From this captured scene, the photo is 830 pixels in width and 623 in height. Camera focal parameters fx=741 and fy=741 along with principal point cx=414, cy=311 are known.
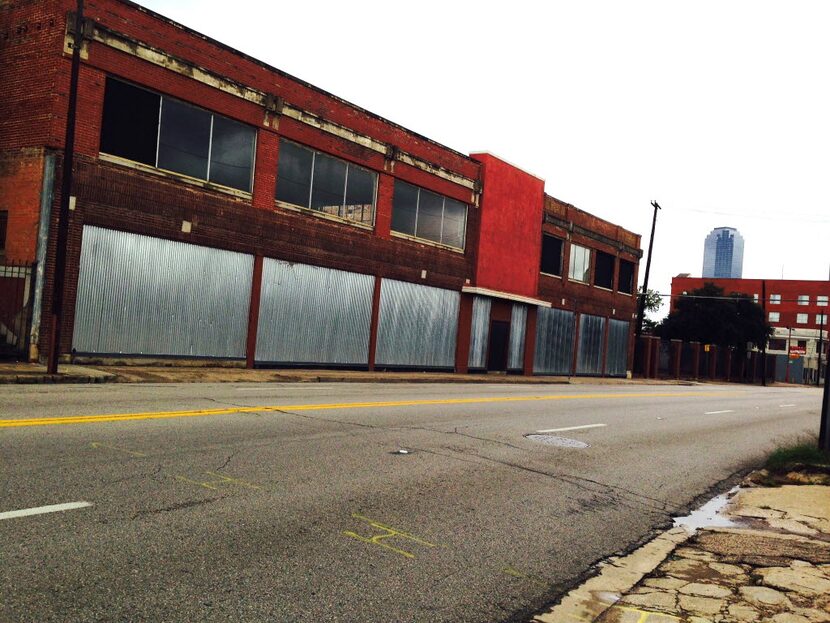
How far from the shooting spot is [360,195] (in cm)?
2841

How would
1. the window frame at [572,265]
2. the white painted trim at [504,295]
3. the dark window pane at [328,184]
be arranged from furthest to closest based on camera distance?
the window frame at [572,265] < the white painted trim at [504,295] < the dark window pane at [328,184]

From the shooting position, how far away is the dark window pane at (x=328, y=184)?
26469 millimetres

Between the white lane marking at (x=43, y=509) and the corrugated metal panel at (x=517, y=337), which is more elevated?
the corrugated metal panel at (x=517, y=337)

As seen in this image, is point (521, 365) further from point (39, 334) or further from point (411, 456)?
point (411, 456)

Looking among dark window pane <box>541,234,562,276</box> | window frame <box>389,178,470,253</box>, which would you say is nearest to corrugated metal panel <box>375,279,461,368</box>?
window frame <box>389,178,470,253</box>

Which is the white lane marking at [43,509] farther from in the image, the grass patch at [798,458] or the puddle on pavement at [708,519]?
the grass patch at [798,458]

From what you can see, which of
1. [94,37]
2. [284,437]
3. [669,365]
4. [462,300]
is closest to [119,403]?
[284,437]

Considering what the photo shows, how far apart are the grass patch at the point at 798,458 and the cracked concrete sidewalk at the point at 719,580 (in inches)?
130

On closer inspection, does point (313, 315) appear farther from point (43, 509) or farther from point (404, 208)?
point (43, 509)

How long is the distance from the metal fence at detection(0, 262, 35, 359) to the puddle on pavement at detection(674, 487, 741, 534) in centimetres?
1680

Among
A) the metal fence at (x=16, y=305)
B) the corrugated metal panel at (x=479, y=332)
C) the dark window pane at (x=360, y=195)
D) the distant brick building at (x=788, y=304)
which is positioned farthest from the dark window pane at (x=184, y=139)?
the distant brick building at (x=788, y=304)

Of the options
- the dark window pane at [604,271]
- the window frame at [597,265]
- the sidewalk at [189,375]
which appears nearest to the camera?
the sidewalk at [189,375]

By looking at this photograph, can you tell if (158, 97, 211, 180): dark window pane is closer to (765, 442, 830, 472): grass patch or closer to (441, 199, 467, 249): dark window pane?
(441, 199, 467, 249): dark window pane

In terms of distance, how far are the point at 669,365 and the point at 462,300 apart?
29.5 m
